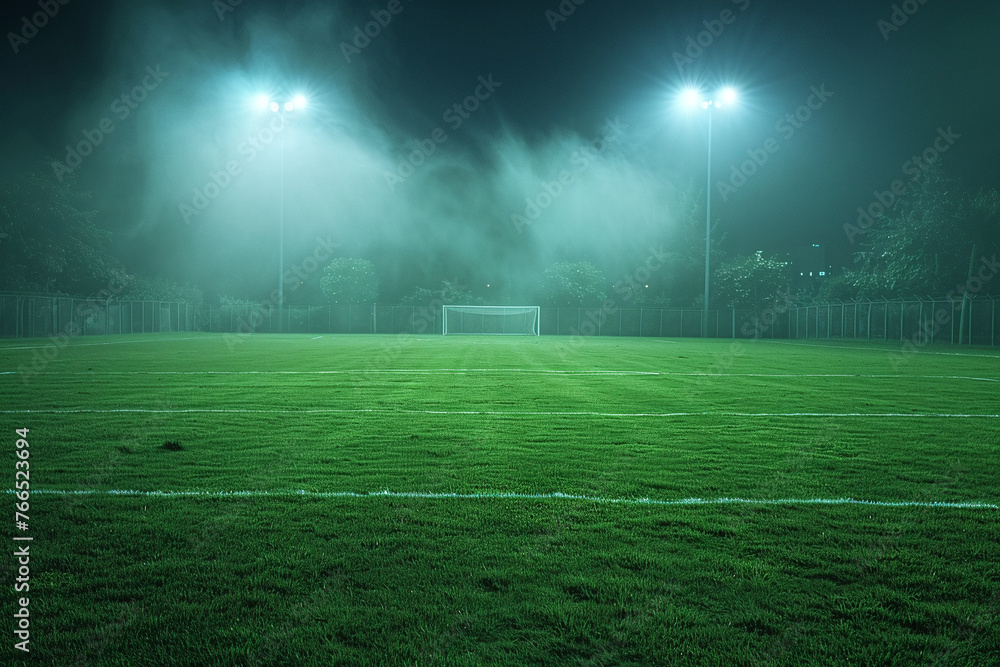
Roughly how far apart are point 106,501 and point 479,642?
2.76m

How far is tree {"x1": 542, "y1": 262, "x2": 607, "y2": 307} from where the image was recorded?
53.9 m

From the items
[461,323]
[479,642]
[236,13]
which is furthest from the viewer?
[461,323]

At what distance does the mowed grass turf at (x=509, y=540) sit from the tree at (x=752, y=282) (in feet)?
150

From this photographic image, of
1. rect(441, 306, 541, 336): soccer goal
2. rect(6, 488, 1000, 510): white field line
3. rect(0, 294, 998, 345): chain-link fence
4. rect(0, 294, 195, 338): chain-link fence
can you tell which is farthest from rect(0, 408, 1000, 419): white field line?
rect(441, 306, 541, 336): soccer goal

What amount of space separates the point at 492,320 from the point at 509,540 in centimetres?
4749

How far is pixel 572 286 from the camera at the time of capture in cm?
5388

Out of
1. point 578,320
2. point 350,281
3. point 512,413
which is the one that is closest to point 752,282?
point 578,320

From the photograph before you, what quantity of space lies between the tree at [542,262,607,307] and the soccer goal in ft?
11.3

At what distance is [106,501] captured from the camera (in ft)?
13.1

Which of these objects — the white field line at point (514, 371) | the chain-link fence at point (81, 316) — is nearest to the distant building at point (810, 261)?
the chain-link fence at point (81, 316)

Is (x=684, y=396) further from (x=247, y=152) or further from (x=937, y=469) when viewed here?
(x=247, y=152)

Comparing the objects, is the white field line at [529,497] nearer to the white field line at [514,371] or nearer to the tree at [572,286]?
the white field line at [514,371]

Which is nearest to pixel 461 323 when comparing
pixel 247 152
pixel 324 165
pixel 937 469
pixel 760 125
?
pixel 324 165

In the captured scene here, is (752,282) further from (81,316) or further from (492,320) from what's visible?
(81,316)
